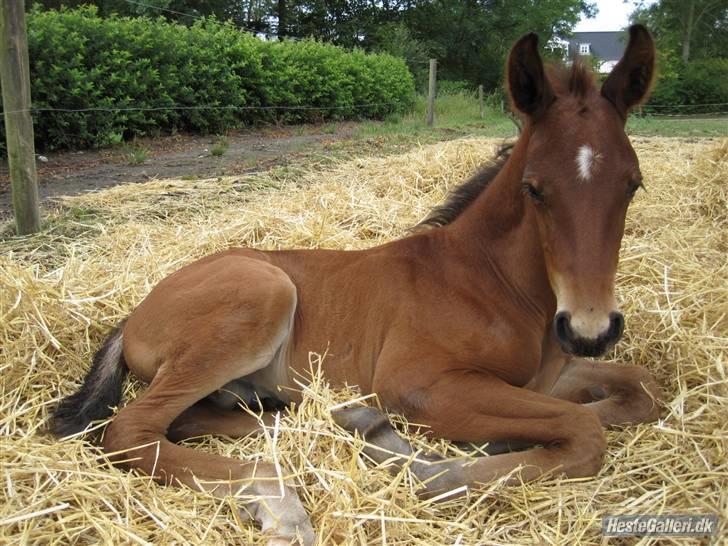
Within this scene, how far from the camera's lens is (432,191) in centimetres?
662

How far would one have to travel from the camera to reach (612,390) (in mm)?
3246

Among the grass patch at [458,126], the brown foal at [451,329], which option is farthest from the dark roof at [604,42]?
the brown foal at [451,329]

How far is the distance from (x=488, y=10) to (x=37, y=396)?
3864cm

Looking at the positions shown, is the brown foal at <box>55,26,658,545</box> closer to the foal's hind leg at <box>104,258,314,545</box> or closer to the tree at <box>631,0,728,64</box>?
the foal's hind leg at <box>104,258,314,545</box>

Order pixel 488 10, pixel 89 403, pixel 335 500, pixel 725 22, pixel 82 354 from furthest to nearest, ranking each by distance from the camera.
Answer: pixel 725 22 → pixel 488 10 → pixel 82 354 → pixel 89 403 → pixel 335 500

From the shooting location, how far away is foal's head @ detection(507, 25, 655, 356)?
2340mm

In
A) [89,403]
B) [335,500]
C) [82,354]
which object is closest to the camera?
[335,500]

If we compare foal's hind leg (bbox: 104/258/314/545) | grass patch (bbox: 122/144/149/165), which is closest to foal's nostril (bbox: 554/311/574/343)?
foal's hind leg (bbox: 104/258/314/545)

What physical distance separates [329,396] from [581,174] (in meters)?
1.52

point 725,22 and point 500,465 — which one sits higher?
point 725,22

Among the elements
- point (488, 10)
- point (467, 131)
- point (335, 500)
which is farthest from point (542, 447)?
point (488, 10)

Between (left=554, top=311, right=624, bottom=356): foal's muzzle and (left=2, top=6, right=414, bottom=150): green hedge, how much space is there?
29.8 ft

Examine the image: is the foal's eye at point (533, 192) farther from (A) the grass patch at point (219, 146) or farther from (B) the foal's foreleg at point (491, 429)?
(A) the grass patch at point (219, 146)

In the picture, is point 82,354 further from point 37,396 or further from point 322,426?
point 322,426
